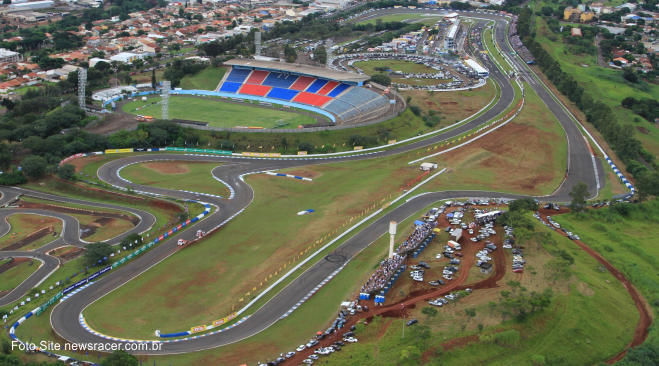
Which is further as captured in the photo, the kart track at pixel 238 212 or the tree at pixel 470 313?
the tree at pixel 470 313

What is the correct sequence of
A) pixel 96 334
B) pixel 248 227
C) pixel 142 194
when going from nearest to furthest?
pixel 96 334 → pixel 248 227 → pixel 142 194

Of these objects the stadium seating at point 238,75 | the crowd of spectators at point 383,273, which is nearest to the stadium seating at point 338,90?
the stadium seating at point 238,75

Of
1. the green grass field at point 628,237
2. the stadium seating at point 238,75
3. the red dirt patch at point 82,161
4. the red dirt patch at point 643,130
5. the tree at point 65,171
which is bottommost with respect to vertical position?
the green grass field at point 628,237

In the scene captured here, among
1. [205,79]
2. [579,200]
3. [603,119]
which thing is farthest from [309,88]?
[579,200]

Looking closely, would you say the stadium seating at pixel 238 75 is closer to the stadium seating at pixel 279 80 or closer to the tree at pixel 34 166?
the stadium seating at pixel 279 80

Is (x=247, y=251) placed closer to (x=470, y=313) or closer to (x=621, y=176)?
(x=470, y=313)

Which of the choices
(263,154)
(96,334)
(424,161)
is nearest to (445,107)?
(424,161)

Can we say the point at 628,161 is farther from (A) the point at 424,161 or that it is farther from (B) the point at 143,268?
(B) the point at 143,268
